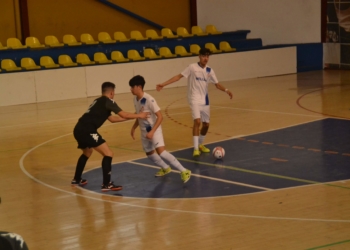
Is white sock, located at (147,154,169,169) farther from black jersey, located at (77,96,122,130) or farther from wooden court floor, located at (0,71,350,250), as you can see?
wooden court floor, located at (0,71,350,250)

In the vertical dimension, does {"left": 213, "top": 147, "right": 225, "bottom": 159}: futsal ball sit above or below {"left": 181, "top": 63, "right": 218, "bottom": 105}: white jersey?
below

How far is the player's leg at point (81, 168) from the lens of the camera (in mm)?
10078

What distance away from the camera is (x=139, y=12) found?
86.8ft

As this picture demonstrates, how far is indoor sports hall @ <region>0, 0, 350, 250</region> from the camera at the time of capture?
774 centimetres

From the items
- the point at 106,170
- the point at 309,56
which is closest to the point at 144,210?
the point at 106,170

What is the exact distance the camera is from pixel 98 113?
969 cm

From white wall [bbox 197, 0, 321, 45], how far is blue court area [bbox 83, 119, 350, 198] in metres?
12.9

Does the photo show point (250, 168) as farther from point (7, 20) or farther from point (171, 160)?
point (7, 20)

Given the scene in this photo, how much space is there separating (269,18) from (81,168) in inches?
713

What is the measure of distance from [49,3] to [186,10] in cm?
643

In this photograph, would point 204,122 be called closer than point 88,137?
No

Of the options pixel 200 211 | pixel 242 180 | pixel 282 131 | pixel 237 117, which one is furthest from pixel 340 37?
pixel 200 211

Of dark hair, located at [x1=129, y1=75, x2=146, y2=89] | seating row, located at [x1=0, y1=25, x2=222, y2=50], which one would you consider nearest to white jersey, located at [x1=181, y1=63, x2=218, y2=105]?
dark hair, located at [x1=129, y1=75, x2=146, y2=89]

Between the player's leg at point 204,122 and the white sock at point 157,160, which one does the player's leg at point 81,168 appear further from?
the player's leg at point 204,122
